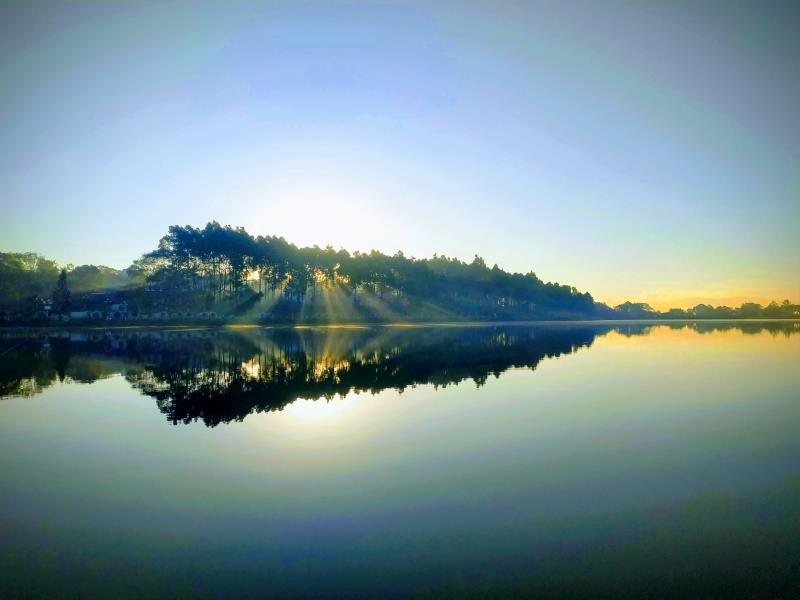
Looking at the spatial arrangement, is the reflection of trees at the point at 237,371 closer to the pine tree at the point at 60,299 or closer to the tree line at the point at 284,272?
the pine tree at the point at 60,299

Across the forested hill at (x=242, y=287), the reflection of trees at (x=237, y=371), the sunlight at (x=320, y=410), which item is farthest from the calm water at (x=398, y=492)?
the forested hill at (x=242, y=287)

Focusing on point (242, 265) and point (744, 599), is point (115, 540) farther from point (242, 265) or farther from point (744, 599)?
point (242, 265)

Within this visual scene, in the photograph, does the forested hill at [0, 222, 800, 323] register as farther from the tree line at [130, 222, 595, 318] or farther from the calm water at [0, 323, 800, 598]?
the calm water at [0, 323, 800, 598]

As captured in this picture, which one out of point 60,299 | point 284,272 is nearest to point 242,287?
point 284,272

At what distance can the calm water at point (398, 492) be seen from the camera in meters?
6.87

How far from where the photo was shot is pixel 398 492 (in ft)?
32.8

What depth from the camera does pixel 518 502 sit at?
9477mm

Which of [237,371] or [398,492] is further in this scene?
[237,371]

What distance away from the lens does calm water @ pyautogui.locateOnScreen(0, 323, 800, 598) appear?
687 centimetres

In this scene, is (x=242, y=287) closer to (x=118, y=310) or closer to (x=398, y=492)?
(x=118, y=310)

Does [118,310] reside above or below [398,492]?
above

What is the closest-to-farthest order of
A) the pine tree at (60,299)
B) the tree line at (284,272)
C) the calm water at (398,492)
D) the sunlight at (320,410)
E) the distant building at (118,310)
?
the calm water at (398,492)
the sunlight at (320,410)
the pine tree at (60,299)
the distant building at (118,310)
the tree line at (284,272)

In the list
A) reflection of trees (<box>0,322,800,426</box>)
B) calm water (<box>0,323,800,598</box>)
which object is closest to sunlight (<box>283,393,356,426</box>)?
calm water (<box>0,323,800,598</box>)

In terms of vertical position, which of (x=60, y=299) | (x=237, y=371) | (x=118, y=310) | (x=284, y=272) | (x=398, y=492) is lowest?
(x=398, y=492)
